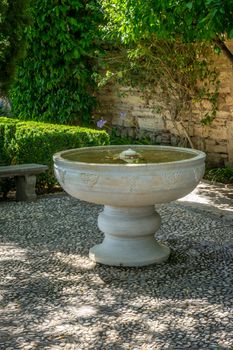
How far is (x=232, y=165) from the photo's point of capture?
8781mm

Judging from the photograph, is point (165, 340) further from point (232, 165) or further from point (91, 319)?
point (232, 165)

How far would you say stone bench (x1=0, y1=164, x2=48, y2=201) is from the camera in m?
7.18

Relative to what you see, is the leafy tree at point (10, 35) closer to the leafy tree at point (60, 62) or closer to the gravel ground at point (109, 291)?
the gravel ground at point (109, 291)

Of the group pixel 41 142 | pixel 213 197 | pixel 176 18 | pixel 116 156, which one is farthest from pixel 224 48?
pixel 116 156

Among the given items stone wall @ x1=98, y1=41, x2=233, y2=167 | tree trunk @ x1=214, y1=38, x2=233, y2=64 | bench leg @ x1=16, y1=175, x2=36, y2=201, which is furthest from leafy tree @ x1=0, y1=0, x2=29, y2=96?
stone wall @ x1=98, y1=41, x2=233, y2=167

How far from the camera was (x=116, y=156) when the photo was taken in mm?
5250

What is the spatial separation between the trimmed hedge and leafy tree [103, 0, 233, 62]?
1.33m

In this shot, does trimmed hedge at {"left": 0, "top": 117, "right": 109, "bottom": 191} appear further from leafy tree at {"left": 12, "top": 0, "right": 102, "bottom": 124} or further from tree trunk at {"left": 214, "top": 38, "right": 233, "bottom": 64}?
leafy tree at {"left": 12, "top": 0, "right": 102, "bottom": 124}

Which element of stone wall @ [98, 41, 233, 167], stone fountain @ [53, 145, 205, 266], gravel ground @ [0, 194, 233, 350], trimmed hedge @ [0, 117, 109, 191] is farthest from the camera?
stone wall @ [98, 41, 233, 167]

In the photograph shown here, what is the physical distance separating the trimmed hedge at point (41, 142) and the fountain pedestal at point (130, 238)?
297cm

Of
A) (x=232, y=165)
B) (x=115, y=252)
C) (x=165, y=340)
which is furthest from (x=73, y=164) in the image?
(x=232, y=165)

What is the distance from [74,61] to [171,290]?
7.13 m

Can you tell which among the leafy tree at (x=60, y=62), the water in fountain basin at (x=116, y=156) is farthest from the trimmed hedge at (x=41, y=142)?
the leafy tree at (x=60, y=62)

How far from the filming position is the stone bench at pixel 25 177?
7.18 metres
